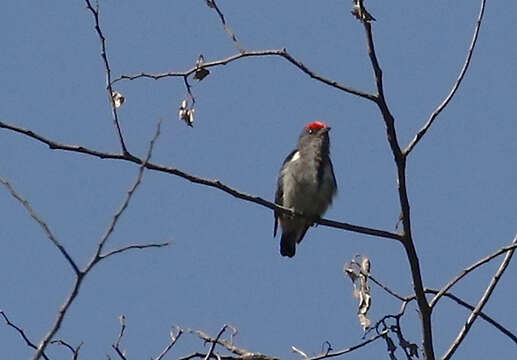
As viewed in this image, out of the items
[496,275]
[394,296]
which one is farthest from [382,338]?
[496,275]

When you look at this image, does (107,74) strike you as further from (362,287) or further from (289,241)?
(289,241)

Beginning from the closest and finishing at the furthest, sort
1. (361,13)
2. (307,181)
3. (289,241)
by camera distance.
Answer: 1. (361,13)
2. (307,181)
3. (289,241)

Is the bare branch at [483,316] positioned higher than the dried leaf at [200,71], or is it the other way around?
the dried leaf at [200,71]

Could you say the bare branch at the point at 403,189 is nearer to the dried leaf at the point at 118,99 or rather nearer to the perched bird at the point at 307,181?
the dried leaf at the point at 118,99

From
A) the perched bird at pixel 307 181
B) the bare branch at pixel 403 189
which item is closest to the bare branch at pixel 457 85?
the bare branch at pixel 403 189

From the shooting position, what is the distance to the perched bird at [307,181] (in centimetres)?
913

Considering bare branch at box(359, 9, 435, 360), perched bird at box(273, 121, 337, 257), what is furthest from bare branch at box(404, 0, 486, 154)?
perched bird at box(273, 121, 337, 257)

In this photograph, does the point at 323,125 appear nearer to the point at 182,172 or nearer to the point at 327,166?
the point at 327,166

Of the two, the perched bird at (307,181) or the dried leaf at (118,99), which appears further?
the perched bird at (307,181)

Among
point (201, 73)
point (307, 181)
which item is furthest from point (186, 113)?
point (307, 181)

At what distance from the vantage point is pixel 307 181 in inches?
Answer: 361

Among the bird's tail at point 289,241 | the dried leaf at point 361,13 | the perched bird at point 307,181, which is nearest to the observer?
the dried leaf at point 361,13

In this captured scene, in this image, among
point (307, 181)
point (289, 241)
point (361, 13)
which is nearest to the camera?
point (361, 13)

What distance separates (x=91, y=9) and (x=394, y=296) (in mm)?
1889
